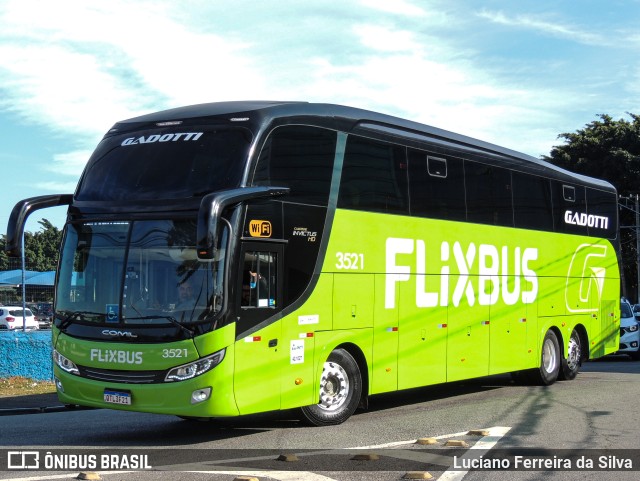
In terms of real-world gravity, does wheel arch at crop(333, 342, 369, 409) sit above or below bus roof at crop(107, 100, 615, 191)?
below

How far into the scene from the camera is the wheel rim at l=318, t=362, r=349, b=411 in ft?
38.7

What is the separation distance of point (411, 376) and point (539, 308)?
15.1 ft

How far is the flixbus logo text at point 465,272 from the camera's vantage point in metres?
13.2

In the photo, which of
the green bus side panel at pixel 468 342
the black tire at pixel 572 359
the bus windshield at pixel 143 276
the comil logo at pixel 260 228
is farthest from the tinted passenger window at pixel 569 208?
the bus windshield at pixel 143 276

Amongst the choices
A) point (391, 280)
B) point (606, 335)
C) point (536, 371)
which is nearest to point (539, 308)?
point (536, 371)

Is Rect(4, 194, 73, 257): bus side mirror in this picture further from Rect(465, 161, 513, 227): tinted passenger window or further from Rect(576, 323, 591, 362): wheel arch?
Rect(576, 323, 591, 362): wheel arch

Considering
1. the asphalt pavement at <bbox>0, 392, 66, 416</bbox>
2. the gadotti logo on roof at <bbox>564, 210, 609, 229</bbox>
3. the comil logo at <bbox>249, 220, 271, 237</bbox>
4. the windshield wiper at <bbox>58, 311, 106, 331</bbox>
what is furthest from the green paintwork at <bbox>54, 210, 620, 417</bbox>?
the asphalt pavement at <bbox>0, 392, 66, 416</bbox>

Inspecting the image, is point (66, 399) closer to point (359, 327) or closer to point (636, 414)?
point (359, 327)

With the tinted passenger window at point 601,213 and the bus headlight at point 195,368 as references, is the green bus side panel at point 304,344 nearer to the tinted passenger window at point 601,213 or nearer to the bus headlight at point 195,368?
the bus headlight at point 195,368

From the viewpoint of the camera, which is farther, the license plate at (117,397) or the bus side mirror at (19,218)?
the bus side mirror at (19,218)

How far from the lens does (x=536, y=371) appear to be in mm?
17172

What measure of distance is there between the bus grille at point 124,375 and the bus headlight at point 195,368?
111mm

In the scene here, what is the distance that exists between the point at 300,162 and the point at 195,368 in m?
2.87

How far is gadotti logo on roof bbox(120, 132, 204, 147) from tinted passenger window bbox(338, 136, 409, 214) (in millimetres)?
2091
